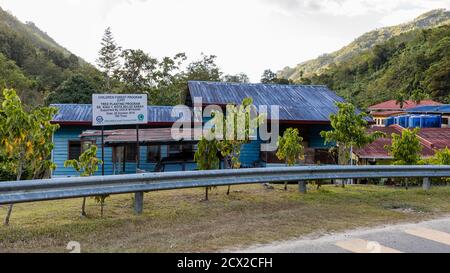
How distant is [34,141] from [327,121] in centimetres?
1402

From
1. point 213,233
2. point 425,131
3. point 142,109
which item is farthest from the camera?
point 425,131

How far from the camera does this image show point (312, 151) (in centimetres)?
1856

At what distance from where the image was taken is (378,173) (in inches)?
396

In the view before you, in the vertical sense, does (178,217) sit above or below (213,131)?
below

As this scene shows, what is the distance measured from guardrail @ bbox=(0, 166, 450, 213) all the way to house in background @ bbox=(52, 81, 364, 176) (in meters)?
7.81

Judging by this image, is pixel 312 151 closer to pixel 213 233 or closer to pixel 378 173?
pixel 378 173

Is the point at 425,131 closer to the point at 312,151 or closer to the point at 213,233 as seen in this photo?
the point at 312,151

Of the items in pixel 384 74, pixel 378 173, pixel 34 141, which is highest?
pixel 384 74

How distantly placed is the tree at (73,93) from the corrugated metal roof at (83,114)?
1614 cm

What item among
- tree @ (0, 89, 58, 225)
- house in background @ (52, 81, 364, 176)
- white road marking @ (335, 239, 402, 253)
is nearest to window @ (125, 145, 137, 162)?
house in background @ (52, 81, 364, 176)

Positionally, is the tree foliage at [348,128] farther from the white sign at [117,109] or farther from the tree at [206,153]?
the white sign at [117,109]
